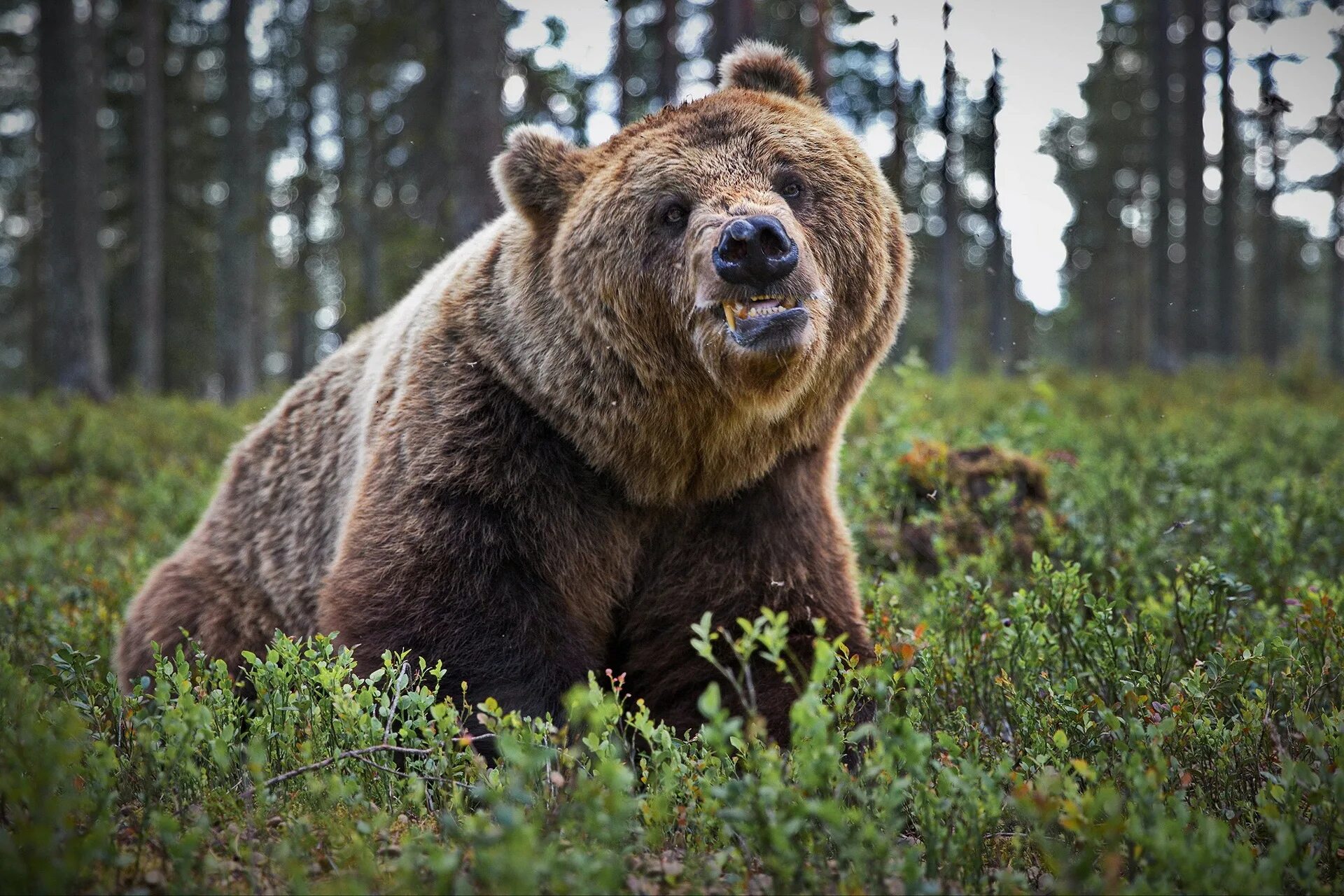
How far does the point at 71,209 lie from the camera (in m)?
13.3

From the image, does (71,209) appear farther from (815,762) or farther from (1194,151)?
(1194,151)

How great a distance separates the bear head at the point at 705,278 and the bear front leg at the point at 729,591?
15 cm

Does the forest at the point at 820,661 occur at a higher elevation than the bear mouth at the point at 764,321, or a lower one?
lower

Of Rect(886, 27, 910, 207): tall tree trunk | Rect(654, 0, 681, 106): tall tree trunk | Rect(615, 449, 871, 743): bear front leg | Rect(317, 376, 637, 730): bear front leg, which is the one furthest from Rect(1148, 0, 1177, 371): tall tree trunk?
Rect(317, 376, 637, 730): bear front leg

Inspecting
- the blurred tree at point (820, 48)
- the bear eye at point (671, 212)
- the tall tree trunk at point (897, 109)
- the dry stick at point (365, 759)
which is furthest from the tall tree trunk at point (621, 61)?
the dry stick at point (365, 759)

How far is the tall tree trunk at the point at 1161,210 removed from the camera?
17.1 meters

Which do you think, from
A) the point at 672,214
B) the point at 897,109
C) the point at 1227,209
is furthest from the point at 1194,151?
the point at 672,214

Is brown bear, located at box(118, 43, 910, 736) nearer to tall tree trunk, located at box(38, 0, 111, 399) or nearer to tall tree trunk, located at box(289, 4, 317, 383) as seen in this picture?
tall tree trunk, located at box(38, 0, 111, 399)

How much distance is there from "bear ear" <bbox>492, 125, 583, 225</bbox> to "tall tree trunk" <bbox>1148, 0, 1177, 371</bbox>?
49.1ft

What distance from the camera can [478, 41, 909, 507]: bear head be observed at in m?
3.14

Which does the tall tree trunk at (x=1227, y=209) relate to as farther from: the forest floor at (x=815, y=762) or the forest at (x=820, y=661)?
the forest floor at (x=815, y=762)

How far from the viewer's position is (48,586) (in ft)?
17.6

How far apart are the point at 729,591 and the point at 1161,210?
68.5 feet

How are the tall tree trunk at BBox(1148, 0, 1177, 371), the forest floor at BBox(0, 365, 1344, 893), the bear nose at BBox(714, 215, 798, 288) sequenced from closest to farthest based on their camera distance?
the forest floor at BBox(0, 365, 1344, 893) → the bear nose at BBox(714, 215, 798, 288) → the tall tree trunk at BBox(1148, 0, 1177, 371)
